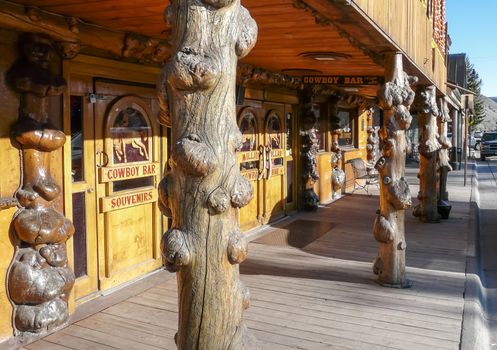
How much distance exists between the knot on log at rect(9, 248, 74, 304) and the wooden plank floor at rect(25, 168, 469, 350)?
36 cm

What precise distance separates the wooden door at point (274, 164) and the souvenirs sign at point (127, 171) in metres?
3.20

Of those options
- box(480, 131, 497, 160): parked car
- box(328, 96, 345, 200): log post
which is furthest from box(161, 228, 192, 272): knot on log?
box(480, 131, 497, 160): parked car

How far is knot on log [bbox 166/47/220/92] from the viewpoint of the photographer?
2011 mm

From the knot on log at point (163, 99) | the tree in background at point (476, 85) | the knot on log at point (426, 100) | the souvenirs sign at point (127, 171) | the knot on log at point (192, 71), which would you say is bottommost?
the souvenirs sign at point (127, 171)

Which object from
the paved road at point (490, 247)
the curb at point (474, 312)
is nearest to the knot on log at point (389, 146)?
the curb at point (474, 312)

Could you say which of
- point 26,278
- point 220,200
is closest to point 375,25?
point 220,200

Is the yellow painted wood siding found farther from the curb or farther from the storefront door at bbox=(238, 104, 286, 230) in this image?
the storefront door at bbox=(238, 104, 286, 230)

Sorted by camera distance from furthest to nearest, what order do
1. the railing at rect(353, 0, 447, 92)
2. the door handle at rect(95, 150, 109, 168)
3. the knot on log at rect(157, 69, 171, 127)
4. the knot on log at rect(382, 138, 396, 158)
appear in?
the knot on log at rect(382, 138, 396, 158) < the door handle at rect(95, 150, 109, 168) < the railing at rect(353, 0, 447, 92) < the knot on log at rect(157, 69, 171, 127)

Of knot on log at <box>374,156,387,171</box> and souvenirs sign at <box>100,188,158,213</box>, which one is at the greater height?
knot on log at <box>374,156,387,171</box>

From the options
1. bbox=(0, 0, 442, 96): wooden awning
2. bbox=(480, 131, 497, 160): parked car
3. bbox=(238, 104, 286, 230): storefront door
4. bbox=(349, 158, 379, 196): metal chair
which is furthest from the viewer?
bbox=(480, 131, 497, 160): parked car

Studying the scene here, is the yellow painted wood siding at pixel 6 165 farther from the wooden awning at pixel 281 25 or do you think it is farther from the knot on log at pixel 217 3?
the knot on log at pixel 217 3

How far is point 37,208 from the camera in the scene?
12.9 feet

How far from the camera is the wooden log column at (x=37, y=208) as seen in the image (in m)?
3.79

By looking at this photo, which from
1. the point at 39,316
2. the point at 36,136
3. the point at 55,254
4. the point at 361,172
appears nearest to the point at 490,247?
the point at 361,172
